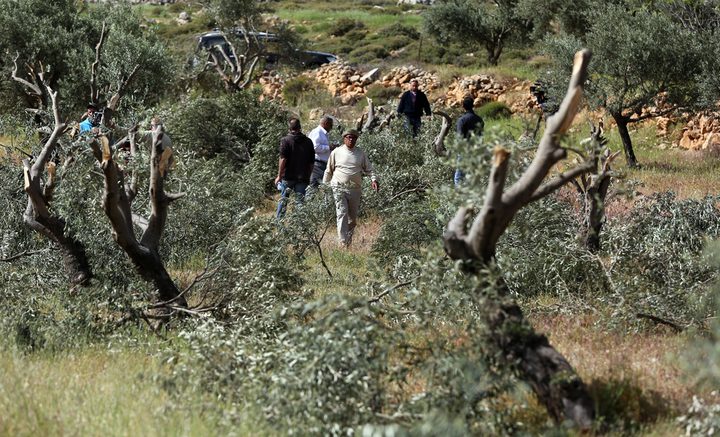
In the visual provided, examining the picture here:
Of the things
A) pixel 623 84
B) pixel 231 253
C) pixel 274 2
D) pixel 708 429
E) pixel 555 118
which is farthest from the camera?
pixel 274 2

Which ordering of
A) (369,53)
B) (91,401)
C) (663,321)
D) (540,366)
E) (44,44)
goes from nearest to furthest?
(540,366), (91,401), (663,321), (44,44), (369,53)

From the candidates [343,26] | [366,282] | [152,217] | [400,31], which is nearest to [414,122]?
[366,282]

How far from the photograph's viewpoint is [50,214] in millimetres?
9148

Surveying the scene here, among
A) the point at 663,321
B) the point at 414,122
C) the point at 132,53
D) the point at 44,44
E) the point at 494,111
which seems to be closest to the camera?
the point at 663,321

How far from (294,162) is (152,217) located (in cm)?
544

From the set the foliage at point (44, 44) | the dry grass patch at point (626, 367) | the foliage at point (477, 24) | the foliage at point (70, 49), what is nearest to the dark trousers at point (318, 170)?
the dry grass patch at point (626, 367)

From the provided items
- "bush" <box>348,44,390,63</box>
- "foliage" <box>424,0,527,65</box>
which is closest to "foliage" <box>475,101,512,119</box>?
"foliage" <box>424,0,527,65</box>

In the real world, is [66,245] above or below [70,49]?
below

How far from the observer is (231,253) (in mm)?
8602

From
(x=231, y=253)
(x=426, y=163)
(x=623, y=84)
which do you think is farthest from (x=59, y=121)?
(x=623, y=84)

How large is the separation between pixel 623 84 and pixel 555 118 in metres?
14.9

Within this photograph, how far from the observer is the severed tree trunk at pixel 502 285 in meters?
5.37

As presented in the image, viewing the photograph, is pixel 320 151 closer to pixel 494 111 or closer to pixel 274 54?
pixel 494 111

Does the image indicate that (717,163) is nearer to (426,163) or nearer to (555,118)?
(426,163)
